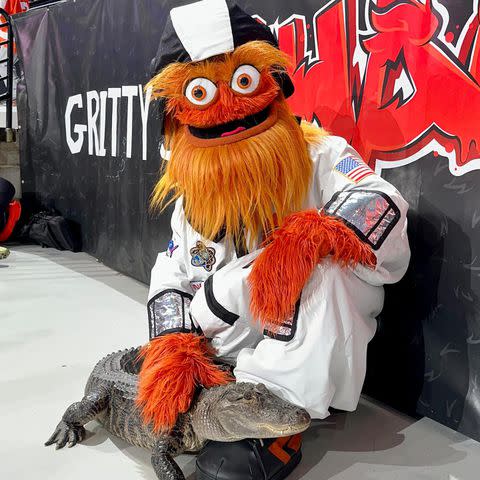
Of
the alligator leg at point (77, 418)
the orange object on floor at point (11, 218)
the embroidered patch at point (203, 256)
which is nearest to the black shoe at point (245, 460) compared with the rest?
the alligator leg at point (77, 418)

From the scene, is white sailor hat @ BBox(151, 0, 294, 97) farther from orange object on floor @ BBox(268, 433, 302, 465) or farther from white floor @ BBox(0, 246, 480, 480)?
white floor @ BBox(0, 246, 480, 480)

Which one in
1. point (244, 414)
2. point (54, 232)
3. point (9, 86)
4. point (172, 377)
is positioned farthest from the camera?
point (9, 86)

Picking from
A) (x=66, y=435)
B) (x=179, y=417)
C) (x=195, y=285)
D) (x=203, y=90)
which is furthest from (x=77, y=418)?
(x=203, y=90)

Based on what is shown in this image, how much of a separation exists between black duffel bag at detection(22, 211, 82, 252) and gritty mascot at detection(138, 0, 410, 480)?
95.6 inches

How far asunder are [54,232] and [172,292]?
243 centimetres

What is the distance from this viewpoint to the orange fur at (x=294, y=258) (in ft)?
4.00

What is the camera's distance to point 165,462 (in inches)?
49.9

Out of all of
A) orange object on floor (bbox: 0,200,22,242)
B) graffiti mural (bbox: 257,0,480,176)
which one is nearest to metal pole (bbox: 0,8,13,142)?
orange object on floor (bbox: 0,200,22,242)

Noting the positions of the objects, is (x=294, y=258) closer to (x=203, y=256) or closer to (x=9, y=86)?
(x=203, y=256)

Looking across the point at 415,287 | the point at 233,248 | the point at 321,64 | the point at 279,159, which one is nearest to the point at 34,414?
the point at 233,248

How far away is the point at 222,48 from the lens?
1254 mm

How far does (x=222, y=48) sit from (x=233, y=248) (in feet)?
1.55

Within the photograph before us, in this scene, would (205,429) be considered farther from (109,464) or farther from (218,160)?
(218,160)

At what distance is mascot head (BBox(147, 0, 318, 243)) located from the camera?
4.16 ft
